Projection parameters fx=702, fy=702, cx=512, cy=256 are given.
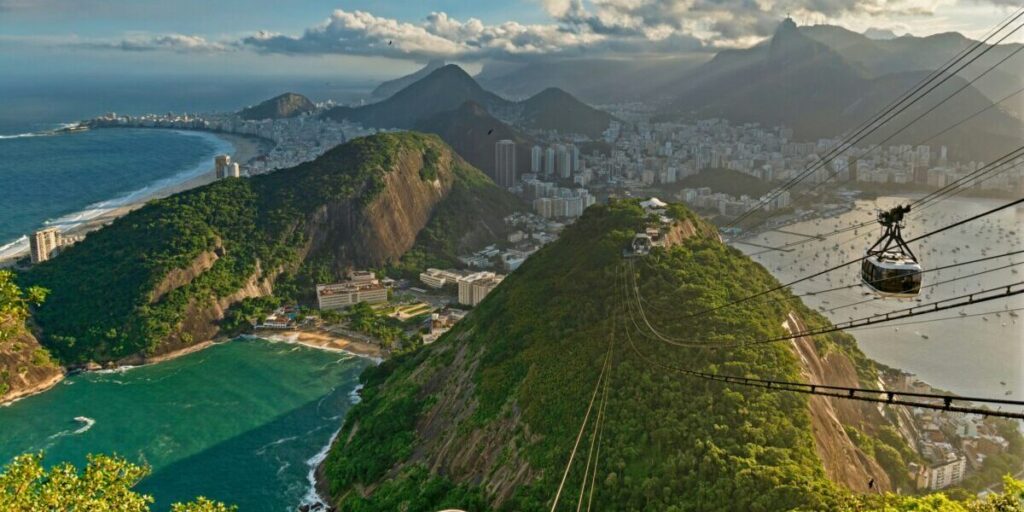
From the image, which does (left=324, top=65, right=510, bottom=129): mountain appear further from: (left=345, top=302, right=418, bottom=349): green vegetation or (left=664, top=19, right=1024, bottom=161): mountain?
(left=345, top=302, right=418, bottom=349): green vegetation

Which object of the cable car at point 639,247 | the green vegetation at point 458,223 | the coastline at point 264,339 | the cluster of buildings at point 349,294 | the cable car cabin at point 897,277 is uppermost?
the cable car cabin at point 897,277

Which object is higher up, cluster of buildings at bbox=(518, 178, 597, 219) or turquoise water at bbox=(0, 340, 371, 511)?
cluster of buildings at bbox=(518, 178, 597, 219)

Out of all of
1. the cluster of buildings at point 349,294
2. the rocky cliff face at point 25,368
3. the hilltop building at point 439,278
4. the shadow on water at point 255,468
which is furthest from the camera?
the hilltop building at point 439,278

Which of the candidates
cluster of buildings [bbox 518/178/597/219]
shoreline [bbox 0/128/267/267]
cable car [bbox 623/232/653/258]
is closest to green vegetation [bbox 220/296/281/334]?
shoreline [bbox 0/128/267/267]

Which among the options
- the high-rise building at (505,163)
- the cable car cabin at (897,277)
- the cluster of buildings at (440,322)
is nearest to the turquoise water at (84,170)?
the cluster of buildings at (440,322)

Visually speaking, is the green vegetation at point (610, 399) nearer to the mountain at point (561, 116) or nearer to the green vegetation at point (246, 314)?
the green vegetation at point (246, 314)

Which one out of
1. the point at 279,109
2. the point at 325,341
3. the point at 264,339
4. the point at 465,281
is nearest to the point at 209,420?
the point at 264,339

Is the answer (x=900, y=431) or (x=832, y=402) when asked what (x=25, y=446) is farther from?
(x=900, y=431)
